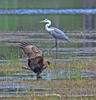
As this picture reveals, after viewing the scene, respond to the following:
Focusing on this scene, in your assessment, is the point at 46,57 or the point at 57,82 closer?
the point at 57,82

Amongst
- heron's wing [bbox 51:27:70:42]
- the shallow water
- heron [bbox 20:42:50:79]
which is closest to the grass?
the shallow water

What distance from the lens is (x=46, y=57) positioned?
11.0m

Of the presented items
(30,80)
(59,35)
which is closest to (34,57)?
(30,80)

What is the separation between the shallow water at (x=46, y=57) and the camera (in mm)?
8062

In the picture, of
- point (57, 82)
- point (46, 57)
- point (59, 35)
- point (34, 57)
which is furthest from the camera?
point (59, 35)

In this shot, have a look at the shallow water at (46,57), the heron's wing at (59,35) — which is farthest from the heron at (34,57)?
the heron's wing at (59,35)

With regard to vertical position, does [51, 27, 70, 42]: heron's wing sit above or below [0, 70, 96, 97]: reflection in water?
above

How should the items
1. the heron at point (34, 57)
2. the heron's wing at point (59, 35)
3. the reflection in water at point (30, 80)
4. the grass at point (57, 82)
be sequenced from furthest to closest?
the heron's wing at point (59, 35), the heron at point (34, 57), the reflection in water at point (30, 80), the grass at point (57, 82)

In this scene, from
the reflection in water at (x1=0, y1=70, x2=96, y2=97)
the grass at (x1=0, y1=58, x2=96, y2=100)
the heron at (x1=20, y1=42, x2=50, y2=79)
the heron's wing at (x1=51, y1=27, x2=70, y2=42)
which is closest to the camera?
the grass at (x1=0, y1=58, x2=96, y2=100)

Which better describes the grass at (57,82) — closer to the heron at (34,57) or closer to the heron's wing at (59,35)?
the heron at (34,57)

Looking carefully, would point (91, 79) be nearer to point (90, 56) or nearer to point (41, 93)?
point (41, 93)

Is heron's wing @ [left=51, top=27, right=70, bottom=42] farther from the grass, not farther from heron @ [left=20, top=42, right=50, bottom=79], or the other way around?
heron @ [left=20, top=42, right=50, bottom=79]

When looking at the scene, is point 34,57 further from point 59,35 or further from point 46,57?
point 59,35

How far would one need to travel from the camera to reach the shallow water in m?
8.06
